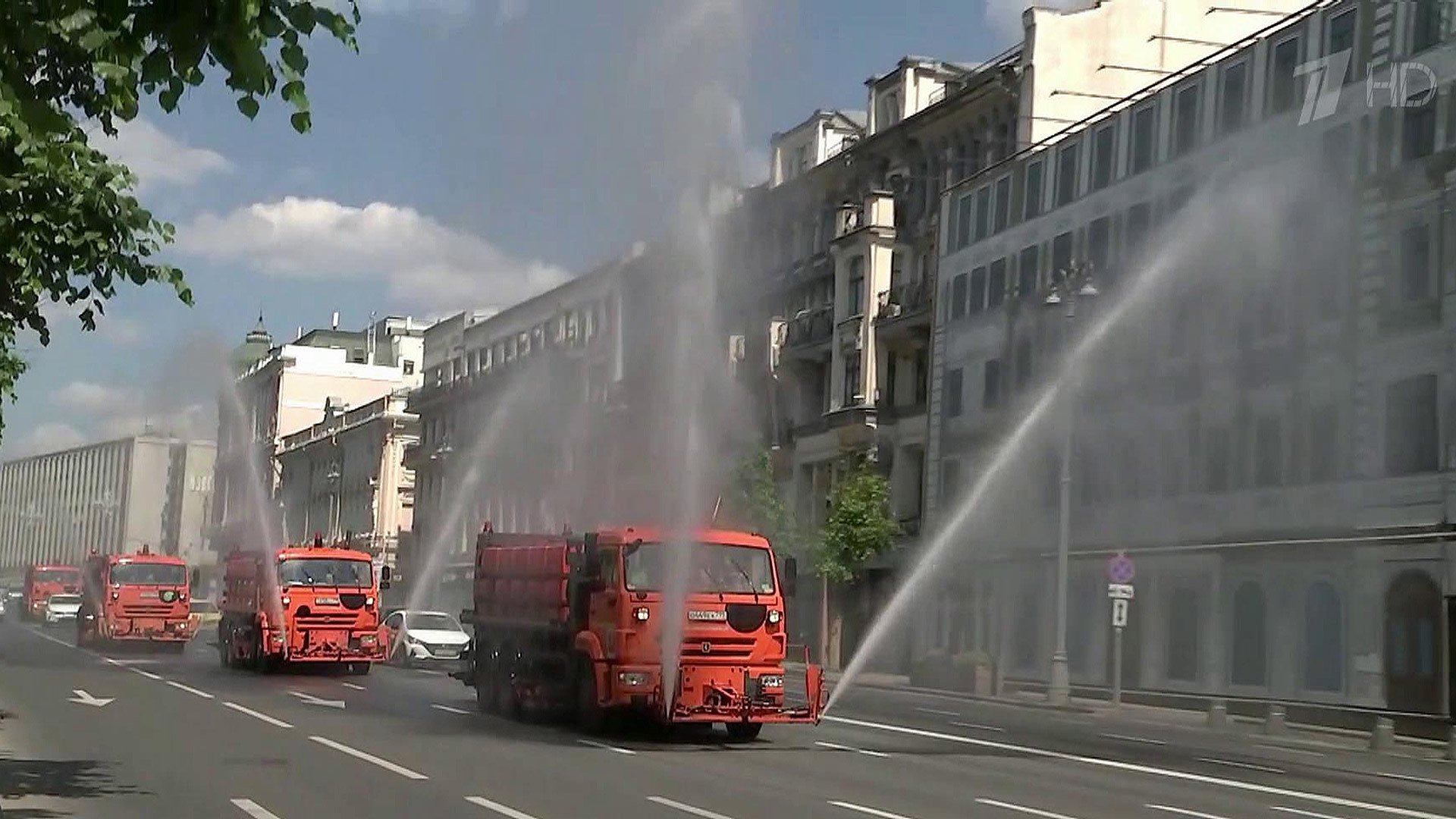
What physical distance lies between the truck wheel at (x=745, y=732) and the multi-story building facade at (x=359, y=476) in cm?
8241

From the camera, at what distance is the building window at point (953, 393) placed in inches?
2317

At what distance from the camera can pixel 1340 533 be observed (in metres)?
41.0

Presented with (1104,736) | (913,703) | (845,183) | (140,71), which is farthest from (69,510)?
(140,71)

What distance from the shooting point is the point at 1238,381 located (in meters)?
45.2

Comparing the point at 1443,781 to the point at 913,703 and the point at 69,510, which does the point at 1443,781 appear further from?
the point at 69,510

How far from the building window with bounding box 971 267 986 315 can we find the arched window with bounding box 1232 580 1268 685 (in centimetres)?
1558

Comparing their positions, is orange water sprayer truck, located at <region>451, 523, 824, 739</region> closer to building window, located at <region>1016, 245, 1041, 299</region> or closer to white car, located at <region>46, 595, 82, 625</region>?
building window, located at <region>1016, 245, 1041, 299</region>

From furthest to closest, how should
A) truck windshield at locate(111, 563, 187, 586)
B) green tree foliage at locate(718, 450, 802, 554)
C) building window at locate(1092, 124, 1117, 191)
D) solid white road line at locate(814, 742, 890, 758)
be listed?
green tree foliage at locate(718, 450, 802, 554) → truck windshield at locate(111, 563, 187, 586) → building window at locate(1092, 124, 1117, 191) → solid white road line at locate(814, 742, 890, 758)

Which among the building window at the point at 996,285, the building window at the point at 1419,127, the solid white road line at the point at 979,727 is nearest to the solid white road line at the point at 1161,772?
the solid white road line at the point at 979,727

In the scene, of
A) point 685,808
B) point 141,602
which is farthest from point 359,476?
point 685,808

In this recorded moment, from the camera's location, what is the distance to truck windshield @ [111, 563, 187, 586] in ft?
178

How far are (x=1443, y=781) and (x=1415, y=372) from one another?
16.3 meters

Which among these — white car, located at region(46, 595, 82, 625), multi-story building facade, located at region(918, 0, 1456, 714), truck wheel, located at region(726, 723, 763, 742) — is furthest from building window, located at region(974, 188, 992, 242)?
white car, located at region(46, 595, 82, 625)

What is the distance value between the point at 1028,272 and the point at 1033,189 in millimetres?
2473
